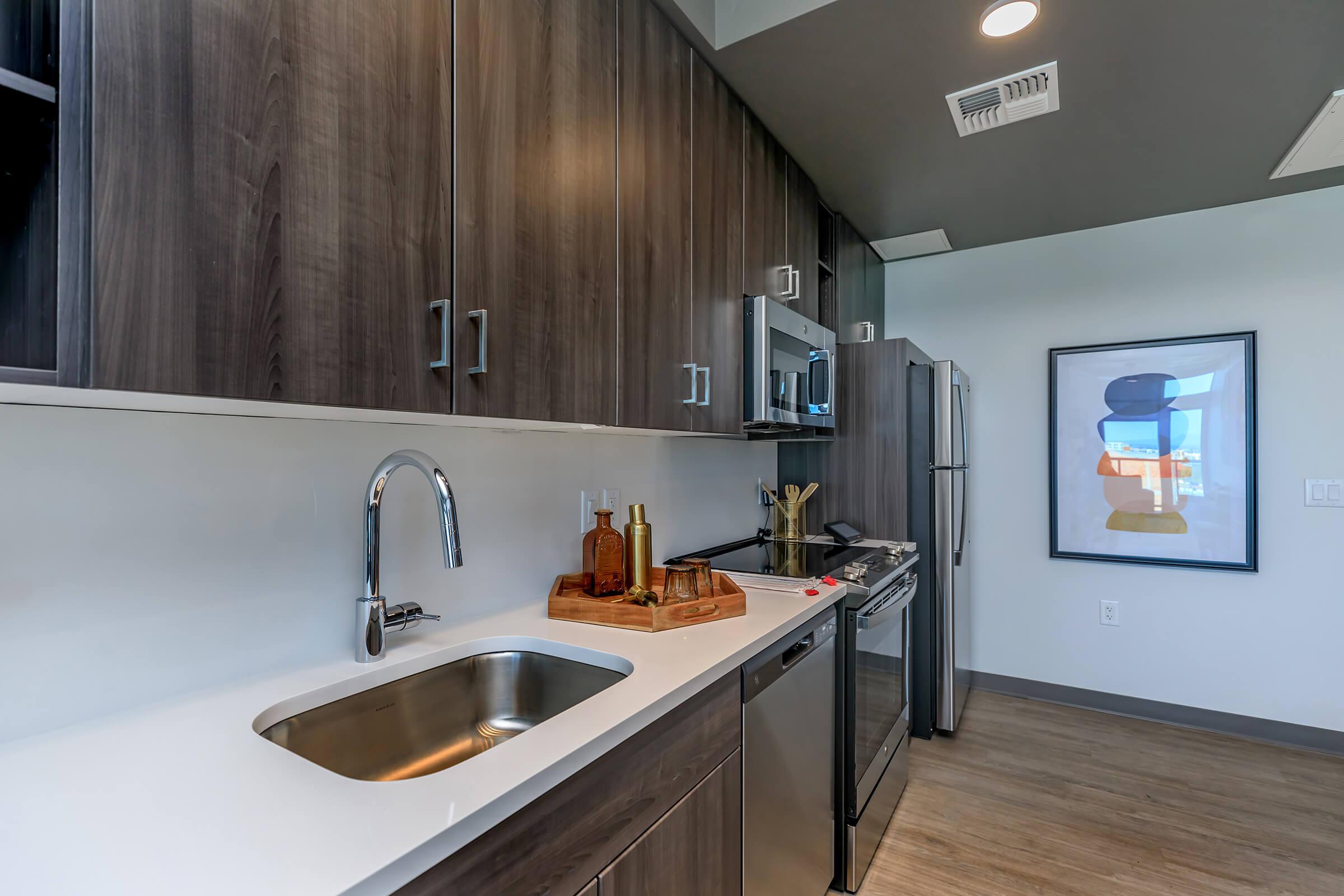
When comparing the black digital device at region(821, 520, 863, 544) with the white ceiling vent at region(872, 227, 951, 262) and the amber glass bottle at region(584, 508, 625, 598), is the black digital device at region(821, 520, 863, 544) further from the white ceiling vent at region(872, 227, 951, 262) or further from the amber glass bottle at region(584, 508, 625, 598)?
the white ceiling vent at region(872, 227, 951, 262)

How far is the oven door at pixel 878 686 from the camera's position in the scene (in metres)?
1.81

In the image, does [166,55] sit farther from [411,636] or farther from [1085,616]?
[1085,616]

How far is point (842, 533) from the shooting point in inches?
103

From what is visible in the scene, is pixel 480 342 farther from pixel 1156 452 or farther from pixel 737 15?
pixel 1156 452

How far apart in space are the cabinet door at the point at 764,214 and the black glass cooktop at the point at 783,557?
89cm

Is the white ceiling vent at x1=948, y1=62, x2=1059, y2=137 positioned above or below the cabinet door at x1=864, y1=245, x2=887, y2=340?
above

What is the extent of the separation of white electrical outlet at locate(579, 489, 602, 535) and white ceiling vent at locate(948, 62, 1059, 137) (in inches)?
66.7

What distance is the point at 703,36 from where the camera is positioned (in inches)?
67.9

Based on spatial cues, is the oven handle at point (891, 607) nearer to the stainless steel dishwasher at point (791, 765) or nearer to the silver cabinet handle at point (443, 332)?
the stainless steel dishwasher at point (791, 765)

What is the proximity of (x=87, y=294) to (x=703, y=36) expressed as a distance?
1.61 meters

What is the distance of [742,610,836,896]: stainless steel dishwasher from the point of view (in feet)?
4.33

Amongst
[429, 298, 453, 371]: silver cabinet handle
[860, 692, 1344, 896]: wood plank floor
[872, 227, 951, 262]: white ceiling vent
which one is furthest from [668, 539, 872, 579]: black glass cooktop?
[872, 227, 951, 262]: white ceiling vent

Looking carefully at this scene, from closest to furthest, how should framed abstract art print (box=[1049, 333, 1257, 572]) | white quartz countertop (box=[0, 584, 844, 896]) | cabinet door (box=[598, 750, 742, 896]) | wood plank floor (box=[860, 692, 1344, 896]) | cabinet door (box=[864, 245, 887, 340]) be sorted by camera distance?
white quartz countertop (box=[0, 584, 844, 896])
cabinet door (box=[598, 750, 742, 896])
wood plank floor (box=[860, 692, 1344, 896])
framed abstract art print (box=[1049, 333, 1257, 572])
cabinet door (box=[864, 245, 887, 340])

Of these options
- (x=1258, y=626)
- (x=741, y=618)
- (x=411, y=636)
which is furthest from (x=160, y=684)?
(x=1258, y=626)
